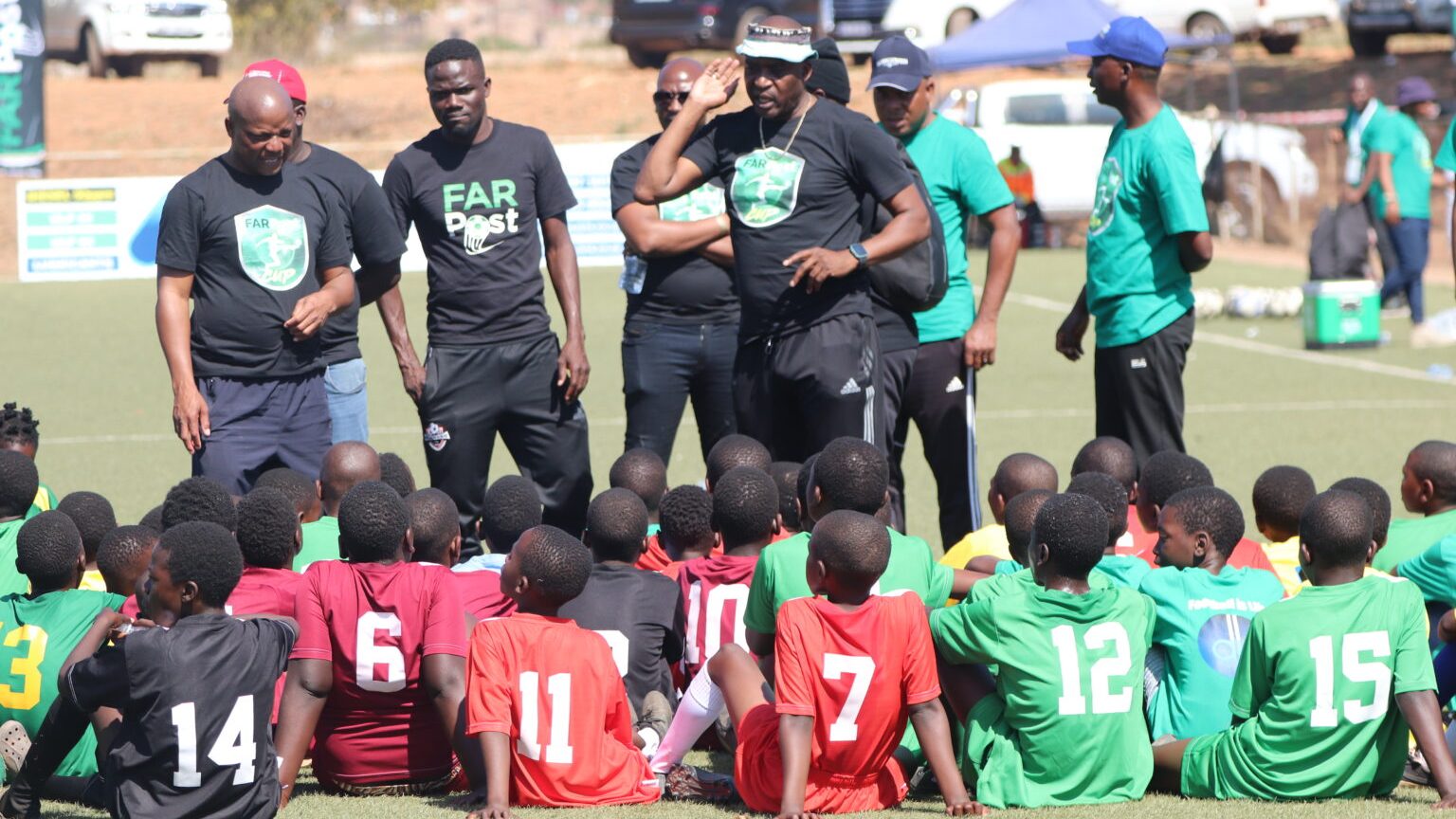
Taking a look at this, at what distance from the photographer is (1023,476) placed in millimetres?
6969

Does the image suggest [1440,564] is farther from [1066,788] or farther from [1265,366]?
[1265,366]

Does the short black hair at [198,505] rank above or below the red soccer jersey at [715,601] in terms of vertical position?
above

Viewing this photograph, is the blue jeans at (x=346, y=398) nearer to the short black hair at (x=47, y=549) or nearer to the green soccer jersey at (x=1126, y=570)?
the short black hair at (x=47, y=549)

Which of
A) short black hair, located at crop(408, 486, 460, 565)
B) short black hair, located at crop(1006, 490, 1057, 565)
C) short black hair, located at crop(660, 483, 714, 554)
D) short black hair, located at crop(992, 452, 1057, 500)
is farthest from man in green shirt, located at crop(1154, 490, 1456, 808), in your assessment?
short black hair, located at crop(408, 486, 460, 565)

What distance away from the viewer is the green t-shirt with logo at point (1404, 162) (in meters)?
17.5

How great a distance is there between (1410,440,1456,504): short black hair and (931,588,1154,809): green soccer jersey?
5.32 ft

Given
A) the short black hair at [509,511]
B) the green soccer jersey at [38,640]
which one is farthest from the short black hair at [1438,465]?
the green soccer jersey at [38,640]

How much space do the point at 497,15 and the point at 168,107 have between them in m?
43.6

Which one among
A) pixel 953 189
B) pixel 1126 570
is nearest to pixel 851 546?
pixel 1126 570

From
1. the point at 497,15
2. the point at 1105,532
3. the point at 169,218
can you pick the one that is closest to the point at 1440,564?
the point at 1105,532

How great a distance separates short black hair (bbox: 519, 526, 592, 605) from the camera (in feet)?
17.2

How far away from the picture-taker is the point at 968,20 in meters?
32.5

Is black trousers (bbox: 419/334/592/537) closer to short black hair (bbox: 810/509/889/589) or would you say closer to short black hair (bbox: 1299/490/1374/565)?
short black hair (bbox: 810/509/889/589)

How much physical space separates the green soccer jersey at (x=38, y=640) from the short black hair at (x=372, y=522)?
2.40 ft
